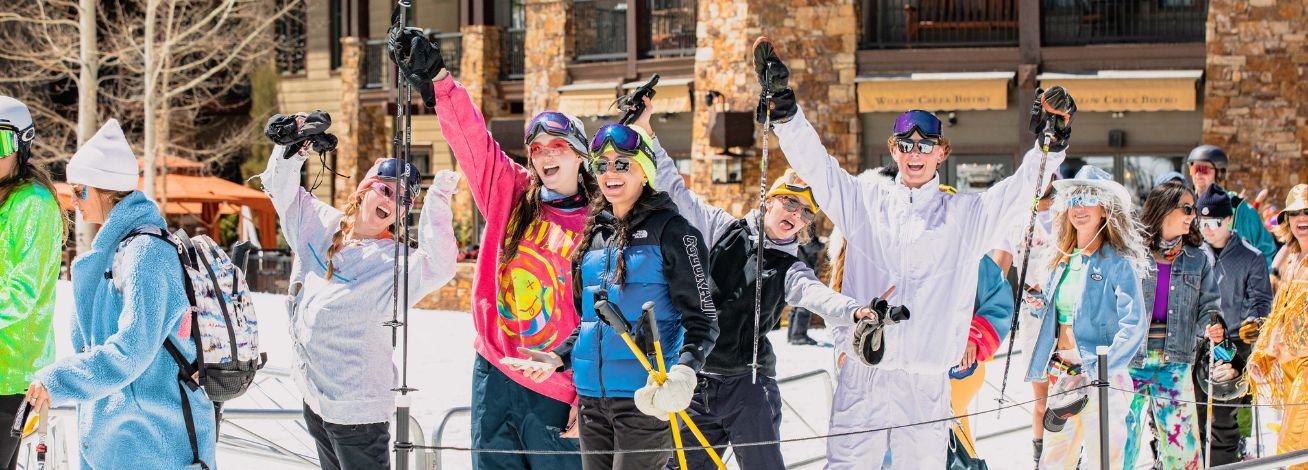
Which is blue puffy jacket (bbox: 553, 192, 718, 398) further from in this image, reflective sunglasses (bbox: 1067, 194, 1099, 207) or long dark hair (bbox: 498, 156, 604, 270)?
reflective sunglasses (bbox: 1067, 194, 1099, 207)

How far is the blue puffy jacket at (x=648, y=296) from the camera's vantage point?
4344 mm

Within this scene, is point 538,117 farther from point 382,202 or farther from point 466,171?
point 382,202

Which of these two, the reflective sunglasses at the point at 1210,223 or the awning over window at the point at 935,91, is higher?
the awning over window at the point at 935,91

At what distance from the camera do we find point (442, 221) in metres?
5.11

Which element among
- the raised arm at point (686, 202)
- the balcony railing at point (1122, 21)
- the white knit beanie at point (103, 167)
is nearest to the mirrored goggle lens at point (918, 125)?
the raised arm at point (686, 202)

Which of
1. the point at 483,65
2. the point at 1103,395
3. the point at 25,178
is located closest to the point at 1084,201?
the point at 1103,395

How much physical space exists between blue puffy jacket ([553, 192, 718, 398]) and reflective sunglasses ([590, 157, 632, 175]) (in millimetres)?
114

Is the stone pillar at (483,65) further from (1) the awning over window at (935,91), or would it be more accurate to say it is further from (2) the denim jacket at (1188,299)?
(2) the denim jacket at (1188,299)

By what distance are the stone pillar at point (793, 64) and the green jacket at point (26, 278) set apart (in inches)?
509

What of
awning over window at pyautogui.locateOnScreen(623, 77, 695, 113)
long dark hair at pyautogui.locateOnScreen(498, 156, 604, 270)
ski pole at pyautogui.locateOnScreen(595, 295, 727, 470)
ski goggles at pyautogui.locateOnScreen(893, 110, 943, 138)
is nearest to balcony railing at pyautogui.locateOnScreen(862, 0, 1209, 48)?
awning over window at pyautogui.locateOnScreen(623, 77, 695, 113)

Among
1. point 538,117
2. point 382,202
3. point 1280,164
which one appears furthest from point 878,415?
point 1280,164

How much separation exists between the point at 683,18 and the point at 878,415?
52.7 ft

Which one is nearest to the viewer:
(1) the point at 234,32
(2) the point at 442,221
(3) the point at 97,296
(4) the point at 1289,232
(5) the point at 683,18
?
(3) the point at 97,296

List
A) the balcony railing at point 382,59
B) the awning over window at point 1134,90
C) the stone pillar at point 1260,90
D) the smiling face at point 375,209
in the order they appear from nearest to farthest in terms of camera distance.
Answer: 1. the smiling face at point 375,209
2. the stone pillar at point 1260,90
3. the awning over window at point 1134,90
4. the balcony railing at point 382,59
